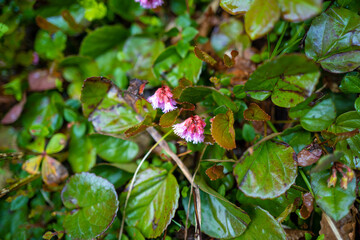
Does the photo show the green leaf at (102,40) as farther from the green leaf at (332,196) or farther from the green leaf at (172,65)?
the green leaf at (332,196)

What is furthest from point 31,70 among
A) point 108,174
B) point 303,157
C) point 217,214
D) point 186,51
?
point 303,157

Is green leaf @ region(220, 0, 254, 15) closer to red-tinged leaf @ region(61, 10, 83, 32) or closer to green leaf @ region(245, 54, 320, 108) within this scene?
green leaf @ region(245, 54, 320, 108)

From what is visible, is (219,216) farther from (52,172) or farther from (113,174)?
(52,172)

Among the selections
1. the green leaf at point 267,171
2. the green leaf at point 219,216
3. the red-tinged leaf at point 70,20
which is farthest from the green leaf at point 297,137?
the red-tinged leaf at point 70,20

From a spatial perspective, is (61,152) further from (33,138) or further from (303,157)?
(303,157)

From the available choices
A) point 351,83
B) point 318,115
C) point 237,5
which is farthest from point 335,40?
point 237,5

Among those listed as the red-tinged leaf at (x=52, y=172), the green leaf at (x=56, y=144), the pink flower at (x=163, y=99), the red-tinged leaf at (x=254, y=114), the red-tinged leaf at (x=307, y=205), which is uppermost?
the pink flower at (x=163, y=99)

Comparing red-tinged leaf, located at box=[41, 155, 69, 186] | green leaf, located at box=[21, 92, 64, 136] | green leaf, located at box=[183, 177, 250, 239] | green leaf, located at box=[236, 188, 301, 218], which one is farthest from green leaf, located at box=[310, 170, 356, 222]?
green leaf, located at box=[21, 92, 64, 136]

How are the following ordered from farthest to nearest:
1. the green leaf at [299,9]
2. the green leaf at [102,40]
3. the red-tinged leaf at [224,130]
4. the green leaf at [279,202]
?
the green leaf at [102,40], the green leaf at [279,202], the red-tinged leaf at [224,130], the green leaf at [299,9]
